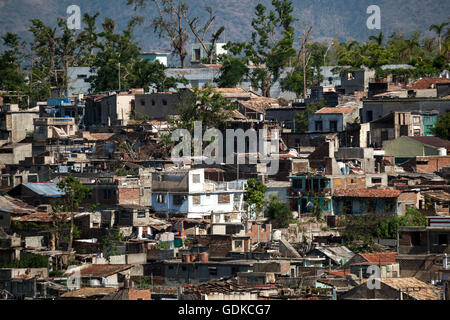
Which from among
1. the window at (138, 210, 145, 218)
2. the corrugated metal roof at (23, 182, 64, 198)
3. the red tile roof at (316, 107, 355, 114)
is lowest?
the window at (138, 210, 145, 218)

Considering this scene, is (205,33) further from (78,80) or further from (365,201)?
(365,201)

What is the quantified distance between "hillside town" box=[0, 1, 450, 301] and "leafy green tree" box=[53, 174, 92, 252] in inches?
2.8

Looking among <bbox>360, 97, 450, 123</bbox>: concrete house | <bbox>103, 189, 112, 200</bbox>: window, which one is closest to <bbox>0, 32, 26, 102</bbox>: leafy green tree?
<bbox>360, 97, 450, 123</bbox>: concrete house

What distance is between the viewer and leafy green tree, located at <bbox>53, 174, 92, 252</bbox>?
26.5 meters

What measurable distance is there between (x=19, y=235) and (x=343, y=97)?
21.2 metres

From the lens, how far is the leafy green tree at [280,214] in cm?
2758

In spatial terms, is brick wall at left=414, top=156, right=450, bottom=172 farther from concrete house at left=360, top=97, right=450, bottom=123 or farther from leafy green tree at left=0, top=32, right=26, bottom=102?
leafy green tree at left=0, top=32, right=26, bottom=102

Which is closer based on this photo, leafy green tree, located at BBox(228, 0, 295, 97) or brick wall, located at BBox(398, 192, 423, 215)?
brick wall, located at BBox(398, 192, 423, 215)

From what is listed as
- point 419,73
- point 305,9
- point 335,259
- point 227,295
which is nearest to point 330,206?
point 335,259

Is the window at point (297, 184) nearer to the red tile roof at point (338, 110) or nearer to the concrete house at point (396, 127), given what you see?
the concrete house at point (396, 127)

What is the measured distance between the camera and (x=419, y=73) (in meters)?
47.0

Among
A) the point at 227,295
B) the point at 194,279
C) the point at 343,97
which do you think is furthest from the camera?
the point at 343,97

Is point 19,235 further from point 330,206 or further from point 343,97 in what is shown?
point 343,97

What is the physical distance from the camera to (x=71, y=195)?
26844 mm
